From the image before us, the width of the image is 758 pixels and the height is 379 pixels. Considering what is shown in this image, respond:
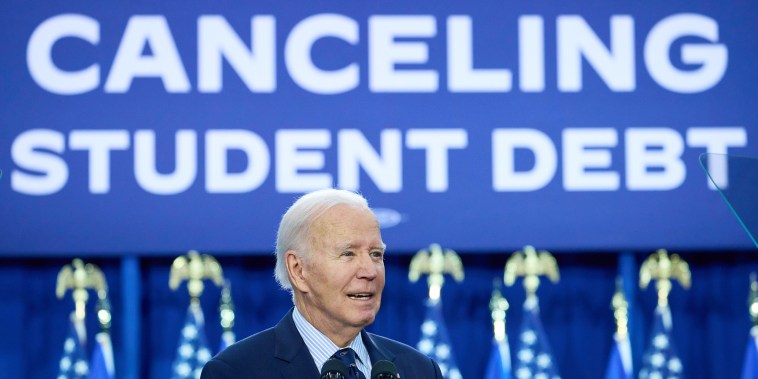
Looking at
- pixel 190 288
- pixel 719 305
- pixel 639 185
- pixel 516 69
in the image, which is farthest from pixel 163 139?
pixel 719 305

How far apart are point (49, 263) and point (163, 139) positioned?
2.63ft

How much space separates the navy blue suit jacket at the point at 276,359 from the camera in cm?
213

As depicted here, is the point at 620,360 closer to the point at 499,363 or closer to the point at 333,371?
the point at 499,363

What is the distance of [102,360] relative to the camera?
5.33 metres

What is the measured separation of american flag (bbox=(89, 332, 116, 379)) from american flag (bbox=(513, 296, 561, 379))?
1804 mm

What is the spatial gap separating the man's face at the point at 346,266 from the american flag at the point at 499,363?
3.26m

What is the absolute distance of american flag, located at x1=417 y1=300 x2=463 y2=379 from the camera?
534 cm

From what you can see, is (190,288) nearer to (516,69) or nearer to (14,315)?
(14,315)

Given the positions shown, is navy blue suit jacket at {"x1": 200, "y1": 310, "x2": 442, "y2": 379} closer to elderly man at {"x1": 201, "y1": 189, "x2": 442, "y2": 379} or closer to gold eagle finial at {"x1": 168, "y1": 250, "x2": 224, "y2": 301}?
elderly man at {"x1": 201, "y1": 189, "x2": 442, "y2": 379}

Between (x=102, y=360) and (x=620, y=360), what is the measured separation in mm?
2277

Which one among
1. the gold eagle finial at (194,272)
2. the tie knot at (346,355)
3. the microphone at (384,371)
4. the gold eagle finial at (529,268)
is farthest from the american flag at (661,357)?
the microphone at (384,371)

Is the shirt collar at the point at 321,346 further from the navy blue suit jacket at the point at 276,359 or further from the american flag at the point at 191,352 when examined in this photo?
the american flag at the point at 191,352

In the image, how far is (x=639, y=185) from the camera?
5.38 m

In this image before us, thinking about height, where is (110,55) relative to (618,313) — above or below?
above
